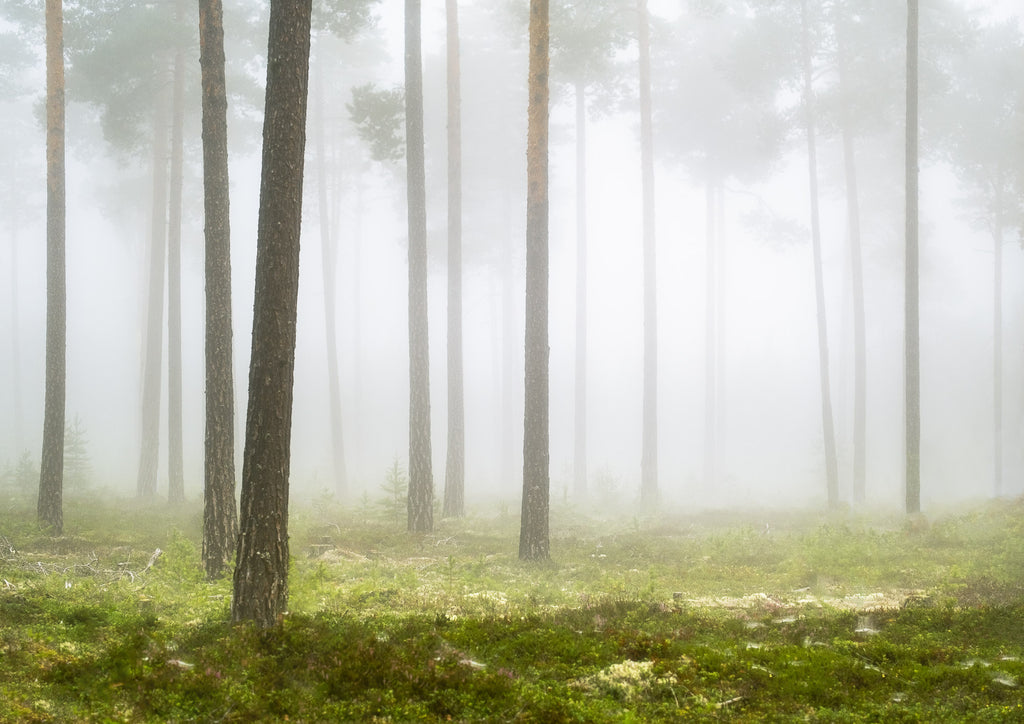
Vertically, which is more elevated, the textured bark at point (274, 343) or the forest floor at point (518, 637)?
the textured bark at point (274, 343)

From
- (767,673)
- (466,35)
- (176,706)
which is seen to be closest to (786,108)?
(466,35)

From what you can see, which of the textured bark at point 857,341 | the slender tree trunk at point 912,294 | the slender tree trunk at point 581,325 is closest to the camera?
the slender tree trunk at point 912,294

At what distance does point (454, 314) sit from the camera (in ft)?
64.7

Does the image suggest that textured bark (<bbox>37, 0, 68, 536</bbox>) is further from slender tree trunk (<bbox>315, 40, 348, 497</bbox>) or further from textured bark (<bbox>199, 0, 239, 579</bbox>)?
slender tree trunk (<bbox>315, 40, 348, 497</bbox>)

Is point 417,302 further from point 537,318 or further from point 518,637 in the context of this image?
point 518,637

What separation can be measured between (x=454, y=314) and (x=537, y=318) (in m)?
6.93

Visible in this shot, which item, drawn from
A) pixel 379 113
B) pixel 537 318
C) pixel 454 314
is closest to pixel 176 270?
pixel 454 314

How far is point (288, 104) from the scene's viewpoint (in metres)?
7.86

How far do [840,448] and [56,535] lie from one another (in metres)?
28.4

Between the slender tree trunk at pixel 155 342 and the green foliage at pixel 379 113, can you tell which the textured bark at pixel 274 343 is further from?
the slender tree trunk at pixel 155 342

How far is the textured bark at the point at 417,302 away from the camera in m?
16.0

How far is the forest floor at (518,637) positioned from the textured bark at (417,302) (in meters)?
2.16

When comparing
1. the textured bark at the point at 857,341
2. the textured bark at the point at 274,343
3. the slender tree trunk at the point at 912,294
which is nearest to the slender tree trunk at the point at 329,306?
the textured bark at the point at 857,341

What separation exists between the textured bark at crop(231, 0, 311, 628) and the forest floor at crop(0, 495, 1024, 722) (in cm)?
53
